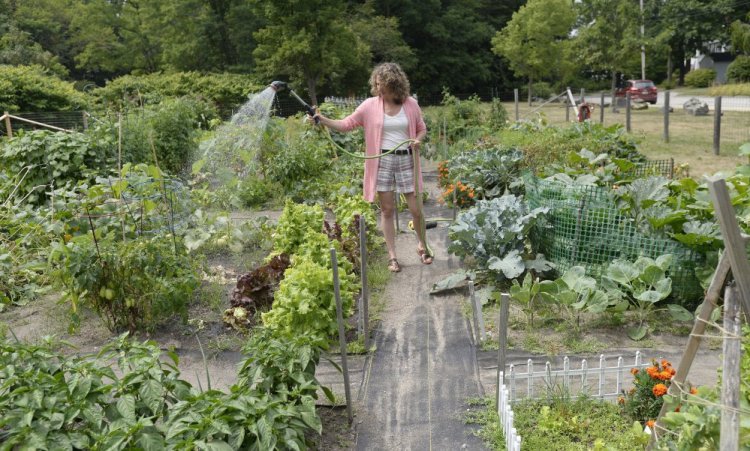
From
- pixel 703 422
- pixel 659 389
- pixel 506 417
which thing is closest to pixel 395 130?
pixel 506 417

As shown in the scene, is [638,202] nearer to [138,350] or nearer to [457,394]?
[457,394]

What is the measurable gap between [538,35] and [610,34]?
5.25 meters

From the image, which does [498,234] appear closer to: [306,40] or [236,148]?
[236,148]

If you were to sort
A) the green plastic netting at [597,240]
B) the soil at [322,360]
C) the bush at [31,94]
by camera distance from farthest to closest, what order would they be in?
the bush at [31,94], the green plastic netting at [597,240], the soil at [322,360]

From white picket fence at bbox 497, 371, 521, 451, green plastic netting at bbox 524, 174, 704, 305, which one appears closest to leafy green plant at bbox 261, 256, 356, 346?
white picket fence at bbox 497, 371, 521, 451

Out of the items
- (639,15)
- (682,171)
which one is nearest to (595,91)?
(639,15)

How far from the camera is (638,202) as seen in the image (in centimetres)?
484

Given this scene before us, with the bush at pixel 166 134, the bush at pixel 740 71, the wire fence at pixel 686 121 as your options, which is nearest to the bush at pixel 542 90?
the wire fence at pixel 686 121

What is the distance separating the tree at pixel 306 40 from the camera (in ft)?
75.3

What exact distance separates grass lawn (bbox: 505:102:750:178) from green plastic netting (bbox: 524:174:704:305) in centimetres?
517

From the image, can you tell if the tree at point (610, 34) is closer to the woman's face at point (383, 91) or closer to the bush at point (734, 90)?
the bush at point (734, 90)

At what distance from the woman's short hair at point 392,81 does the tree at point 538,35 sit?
86.9ft

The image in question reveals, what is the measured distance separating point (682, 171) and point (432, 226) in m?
3.80

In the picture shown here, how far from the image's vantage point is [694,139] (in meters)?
15.3
